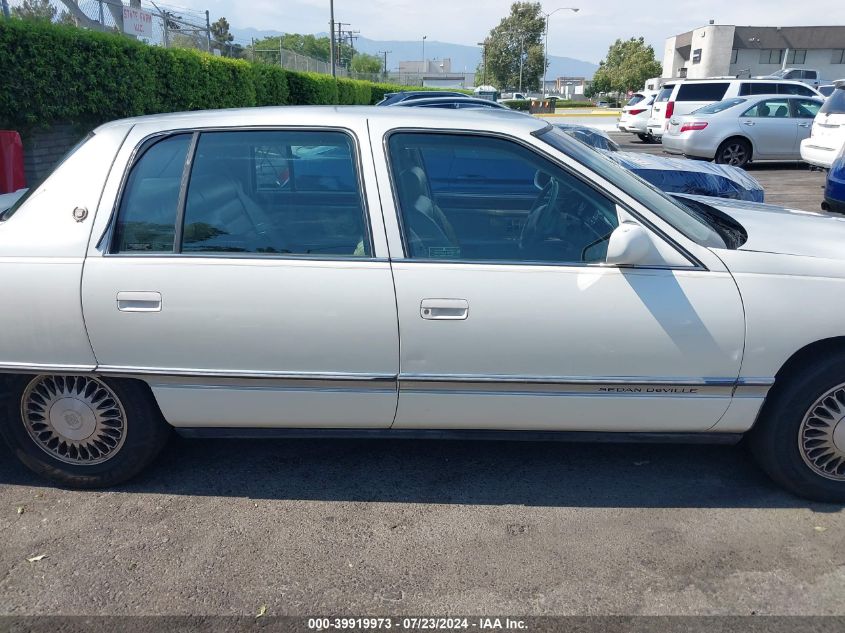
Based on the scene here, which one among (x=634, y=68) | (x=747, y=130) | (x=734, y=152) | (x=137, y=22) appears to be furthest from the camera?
(x=634, y=68)

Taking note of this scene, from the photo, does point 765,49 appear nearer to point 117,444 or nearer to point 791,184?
point 791,184

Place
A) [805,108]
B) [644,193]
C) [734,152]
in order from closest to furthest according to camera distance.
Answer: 1. [644,193]
2. [734,152]
3. [805,108]

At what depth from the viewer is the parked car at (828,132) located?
35.8 ft

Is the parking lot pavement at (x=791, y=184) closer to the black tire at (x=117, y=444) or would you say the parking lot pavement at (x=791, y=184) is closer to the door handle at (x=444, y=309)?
the door handle at (x=444, y=309)

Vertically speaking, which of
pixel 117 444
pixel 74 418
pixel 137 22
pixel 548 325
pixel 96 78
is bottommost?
pixel 117 444

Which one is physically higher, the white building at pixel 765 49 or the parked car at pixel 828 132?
the white building at pixel 765 49

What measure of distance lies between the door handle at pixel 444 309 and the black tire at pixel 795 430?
1.40 metres

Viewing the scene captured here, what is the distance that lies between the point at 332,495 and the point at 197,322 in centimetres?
102

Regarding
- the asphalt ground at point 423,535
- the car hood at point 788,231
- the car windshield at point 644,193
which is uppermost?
the car windshield at point 644,193

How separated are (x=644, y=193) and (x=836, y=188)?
4.79 metres

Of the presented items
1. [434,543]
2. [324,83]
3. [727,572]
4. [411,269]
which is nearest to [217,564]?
[434,543]

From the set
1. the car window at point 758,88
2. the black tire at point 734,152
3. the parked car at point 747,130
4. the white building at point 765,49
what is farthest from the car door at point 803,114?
the white building at point 765,49

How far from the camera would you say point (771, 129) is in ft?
48.1

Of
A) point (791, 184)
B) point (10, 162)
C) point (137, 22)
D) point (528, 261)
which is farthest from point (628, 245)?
point (137, 22)
